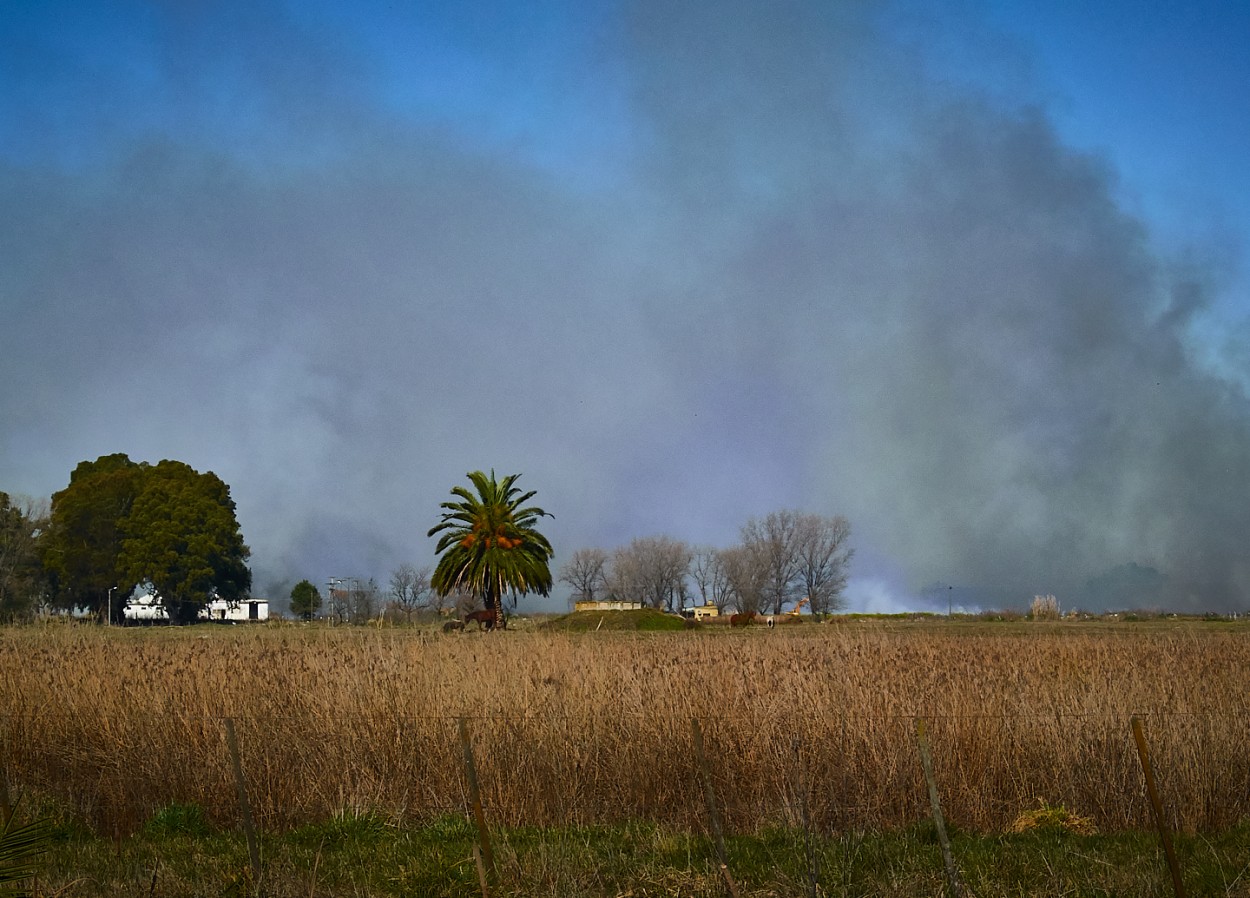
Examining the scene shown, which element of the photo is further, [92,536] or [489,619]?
[92,536]

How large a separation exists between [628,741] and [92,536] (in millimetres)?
64491

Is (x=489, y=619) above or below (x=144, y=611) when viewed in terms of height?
below

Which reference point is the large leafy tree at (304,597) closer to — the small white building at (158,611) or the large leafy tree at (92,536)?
the small white building at (158,611)

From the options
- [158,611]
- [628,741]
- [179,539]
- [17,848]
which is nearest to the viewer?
[17,848]

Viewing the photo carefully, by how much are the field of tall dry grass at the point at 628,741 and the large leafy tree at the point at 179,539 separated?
53.4 m

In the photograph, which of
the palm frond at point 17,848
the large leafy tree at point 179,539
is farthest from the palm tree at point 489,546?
the palm frond at point 17,848

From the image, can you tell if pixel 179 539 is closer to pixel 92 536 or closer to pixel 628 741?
A: pixel 92 536

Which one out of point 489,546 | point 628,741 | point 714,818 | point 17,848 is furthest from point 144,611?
point 17,848

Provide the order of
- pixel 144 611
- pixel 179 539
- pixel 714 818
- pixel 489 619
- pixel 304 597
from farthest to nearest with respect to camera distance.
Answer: pixel 304 597 → pixel 144 611 → pixel 179 539 → pixel 489 619 → pixel 714 818

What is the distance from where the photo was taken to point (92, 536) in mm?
65500

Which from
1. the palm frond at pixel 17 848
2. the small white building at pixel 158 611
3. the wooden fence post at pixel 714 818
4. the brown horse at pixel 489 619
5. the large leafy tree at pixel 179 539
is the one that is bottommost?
the wooden fence post at pixel 714 818

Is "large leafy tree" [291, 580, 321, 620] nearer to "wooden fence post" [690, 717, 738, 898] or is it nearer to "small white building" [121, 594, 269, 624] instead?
"small white building" [121, 594, 269, 624]

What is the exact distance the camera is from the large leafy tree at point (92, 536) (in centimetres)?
6381

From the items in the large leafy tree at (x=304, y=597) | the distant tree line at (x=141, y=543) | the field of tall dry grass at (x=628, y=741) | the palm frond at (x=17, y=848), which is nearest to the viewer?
the palm frond at (x=17, y=848)
